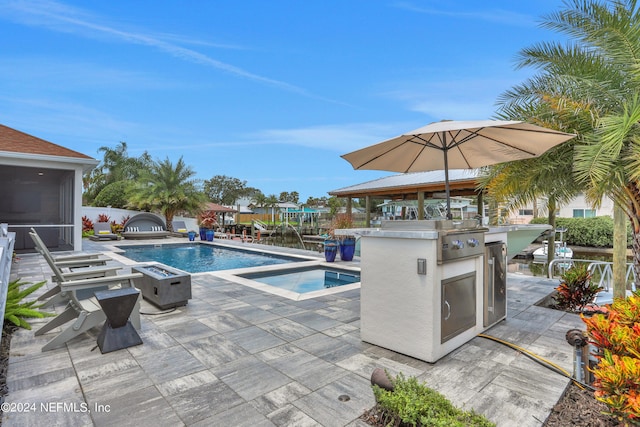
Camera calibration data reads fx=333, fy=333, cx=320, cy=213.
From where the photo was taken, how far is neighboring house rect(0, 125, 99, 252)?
33.0 feet

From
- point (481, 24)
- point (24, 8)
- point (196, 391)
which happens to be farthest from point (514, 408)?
point (24, 8)

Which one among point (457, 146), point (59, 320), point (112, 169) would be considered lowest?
point (59, 320)

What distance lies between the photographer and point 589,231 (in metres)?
20.0

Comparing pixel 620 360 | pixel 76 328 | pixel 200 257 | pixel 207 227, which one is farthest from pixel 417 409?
pixel 207 227

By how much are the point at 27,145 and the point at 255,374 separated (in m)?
12.2

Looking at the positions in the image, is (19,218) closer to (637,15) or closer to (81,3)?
(81,3)

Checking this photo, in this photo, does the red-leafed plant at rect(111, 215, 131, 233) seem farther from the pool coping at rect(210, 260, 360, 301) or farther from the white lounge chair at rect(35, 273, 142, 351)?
the white lounge chair at rect(35, 273, 142, 351)

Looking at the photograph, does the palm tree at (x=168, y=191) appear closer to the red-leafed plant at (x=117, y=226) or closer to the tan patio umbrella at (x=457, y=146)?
the red-leafed plant at (x=117, y=226)

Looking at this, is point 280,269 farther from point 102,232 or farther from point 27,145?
point 102,232

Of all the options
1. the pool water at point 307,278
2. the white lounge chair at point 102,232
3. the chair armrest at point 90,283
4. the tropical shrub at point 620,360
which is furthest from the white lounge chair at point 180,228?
the tropical shrub at point 620,360

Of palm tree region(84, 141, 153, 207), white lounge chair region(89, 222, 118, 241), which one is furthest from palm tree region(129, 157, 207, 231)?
palm tree region(84, 141, 153, 207)

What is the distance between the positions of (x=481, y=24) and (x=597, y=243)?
1690 cm

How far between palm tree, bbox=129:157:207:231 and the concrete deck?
15.9 meters

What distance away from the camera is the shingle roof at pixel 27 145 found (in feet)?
32.5
